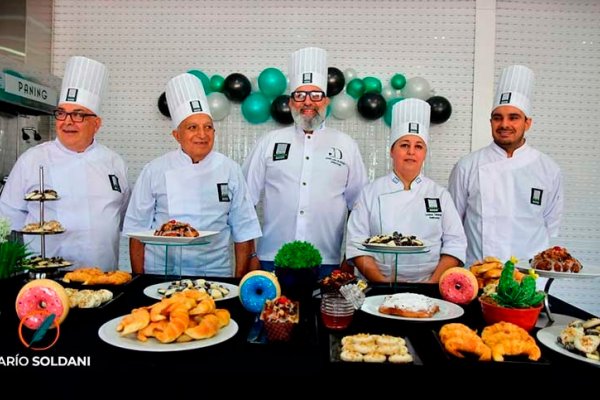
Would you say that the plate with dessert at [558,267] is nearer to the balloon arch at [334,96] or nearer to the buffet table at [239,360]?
the buffet table at [239,360]

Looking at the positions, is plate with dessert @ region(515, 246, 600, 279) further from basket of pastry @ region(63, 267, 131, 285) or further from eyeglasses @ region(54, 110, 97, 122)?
eyeglasses @ region(54, 110, 97, 122)

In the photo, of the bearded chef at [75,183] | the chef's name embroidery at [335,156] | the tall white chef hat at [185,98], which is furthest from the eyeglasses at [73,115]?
the chef's name embroidery at [335,156]

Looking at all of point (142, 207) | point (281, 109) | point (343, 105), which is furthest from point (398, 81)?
point (142, 207)

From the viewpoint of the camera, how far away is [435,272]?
7.97 ft

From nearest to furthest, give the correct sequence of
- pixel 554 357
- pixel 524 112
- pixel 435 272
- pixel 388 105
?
pixel 554 357 → pixel 435 272 → pixel 524 112 → pixel 388 105

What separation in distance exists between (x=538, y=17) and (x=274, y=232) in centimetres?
319

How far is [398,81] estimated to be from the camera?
4203mm

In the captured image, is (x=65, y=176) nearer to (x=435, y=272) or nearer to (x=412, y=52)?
(x=435, y=272)

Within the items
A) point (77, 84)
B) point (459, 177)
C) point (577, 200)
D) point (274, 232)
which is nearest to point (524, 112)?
point (459, 177)

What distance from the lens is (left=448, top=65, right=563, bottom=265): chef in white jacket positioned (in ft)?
9.46

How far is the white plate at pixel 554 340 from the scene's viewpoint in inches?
49.2

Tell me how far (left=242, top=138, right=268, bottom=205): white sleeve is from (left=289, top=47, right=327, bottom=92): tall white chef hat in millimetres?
434

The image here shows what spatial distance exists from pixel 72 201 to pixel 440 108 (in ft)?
9.65

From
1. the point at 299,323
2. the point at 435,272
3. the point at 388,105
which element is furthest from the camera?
the point at 388,105
